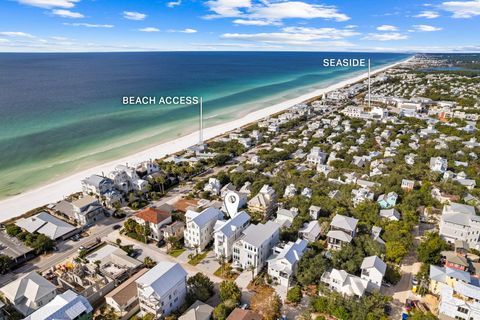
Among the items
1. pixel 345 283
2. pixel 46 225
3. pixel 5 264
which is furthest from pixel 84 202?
pixel 345 283

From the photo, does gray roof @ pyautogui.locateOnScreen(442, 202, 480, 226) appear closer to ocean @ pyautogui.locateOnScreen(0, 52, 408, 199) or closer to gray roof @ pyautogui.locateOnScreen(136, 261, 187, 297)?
gray roof @ pyautogui.locateOnScreen(136, 261, 187, 297)

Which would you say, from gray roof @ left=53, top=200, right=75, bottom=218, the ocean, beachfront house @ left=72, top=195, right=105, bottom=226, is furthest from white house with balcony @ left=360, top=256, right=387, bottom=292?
the ocean

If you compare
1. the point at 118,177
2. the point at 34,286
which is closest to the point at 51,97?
the point at 118,177

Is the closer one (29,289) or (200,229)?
(29,289)

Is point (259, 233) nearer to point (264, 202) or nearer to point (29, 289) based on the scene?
point (264, 202)

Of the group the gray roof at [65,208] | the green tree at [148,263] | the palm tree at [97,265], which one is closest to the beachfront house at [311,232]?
the green tree at [148,263]
